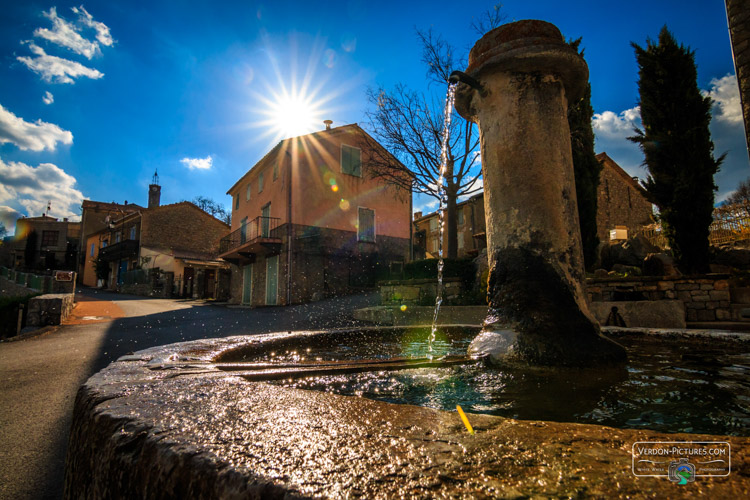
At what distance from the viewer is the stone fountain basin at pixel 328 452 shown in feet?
1.77

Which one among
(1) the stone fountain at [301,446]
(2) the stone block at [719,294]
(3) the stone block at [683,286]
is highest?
(3) the stone block at [683,286]

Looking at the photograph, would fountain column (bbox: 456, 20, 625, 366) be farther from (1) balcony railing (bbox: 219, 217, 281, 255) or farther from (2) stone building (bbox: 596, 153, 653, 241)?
(2) stone building (bbox: 596, 153, 653, 241)

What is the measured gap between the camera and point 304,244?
16.3m

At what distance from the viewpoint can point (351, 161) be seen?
18.5m

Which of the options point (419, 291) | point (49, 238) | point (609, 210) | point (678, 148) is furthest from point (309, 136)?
point (49, 238)

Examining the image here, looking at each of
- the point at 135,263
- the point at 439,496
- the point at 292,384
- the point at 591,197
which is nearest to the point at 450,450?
the point at 439,496

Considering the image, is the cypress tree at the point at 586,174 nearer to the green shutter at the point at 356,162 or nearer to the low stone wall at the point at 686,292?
the low stone wall at the point at 686,292

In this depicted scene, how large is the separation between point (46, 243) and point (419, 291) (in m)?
56.2

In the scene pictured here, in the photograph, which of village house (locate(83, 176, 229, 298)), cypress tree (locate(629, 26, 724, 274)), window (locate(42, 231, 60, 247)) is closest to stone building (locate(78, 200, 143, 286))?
village house (locate(83, 176, 229, 298))

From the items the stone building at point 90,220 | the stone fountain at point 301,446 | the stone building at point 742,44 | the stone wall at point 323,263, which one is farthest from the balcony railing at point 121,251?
the stone building at point 742,44

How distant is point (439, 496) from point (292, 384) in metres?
1.15

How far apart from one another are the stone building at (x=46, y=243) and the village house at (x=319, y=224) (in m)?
38.6

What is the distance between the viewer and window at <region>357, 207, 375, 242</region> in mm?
18055

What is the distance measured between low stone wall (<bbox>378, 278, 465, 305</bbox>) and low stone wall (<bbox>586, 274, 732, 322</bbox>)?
11.1 feet
